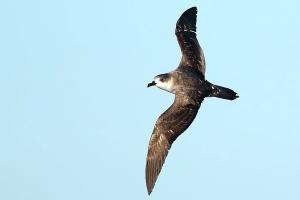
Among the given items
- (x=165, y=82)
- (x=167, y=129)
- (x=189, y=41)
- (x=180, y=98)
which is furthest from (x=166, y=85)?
(x=189, y=41)

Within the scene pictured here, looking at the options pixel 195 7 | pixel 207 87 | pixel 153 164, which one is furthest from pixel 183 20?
pixel 153 164

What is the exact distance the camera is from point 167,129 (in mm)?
33719

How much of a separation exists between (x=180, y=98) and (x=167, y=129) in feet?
4.01

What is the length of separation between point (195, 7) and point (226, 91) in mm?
3825

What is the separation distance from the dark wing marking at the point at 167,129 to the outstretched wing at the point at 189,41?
5.93 ft

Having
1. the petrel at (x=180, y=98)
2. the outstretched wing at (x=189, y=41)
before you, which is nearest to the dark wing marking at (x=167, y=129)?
the petrel at (x=180, y=98)

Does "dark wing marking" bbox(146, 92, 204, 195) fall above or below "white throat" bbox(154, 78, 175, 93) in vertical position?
below

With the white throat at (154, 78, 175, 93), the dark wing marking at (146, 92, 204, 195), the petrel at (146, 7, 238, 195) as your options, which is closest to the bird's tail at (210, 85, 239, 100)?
the petrel at (146, 7, 238, 195)

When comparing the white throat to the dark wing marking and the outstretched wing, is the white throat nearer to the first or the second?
the dark wing marking

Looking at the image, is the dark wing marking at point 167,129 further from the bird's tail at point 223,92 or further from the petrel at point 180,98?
the bird's tail at point 223,92

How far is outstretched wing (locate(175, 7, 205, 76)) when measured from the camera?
35.3 meters

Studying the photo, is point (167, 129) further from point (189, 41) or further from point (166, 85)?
point (189, 41)

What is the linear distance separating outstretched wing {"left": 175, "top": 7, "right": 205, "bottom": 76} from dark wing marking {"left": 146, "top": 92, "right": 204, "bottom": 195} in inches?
71.2

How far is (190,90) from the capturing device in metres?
34.1
